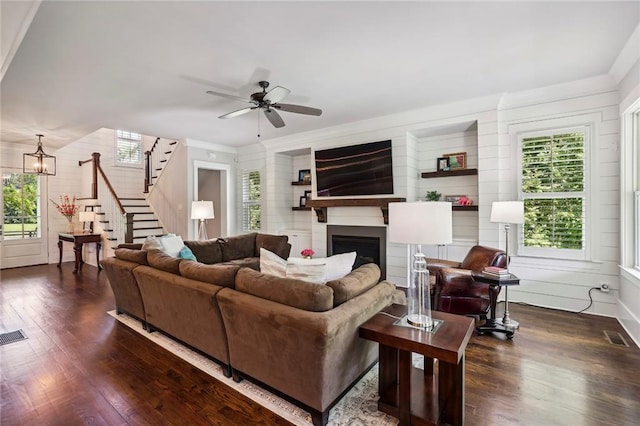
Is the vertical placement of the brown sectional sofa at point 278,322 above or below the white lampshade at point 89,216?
below

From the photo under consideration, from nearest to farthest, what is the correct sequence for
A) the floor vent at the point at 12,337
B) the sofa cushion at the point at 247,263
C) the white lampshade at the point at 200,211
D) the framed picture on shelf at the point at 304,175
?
1. the floor vent at the point at 12,337
2. the sofa cushion at the point at 247,263
3. the white lampshade at the point at 200,211
4. the framed picture on shelf at the point at 304,175

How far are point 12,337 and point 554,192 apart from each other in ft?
20.7

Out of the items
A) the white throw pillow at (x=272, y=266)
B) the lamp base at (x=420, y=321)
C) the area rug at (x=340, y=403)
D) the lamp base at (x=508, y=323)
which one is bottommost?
the area rug at (x=340, y=403)

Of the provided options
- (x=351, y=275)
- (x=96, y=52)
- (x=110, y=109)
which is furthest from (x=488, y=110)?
(x=110, y=109)

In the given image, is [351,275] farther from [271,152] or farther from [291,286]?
[271,152]

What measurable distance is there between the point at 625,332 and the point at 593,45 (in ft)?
9.38

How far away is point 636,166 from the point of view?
311cm

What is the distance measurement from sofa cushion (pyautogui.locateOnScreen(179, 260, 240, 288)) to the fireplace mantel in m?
3.06

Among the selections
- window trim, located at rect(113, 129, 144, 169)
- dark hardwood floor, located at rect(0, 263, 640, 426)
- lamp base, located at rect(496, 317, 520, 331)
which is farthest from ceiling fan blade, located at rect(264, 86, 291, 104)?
window trim, located at rect(113, 129, 144, 169)

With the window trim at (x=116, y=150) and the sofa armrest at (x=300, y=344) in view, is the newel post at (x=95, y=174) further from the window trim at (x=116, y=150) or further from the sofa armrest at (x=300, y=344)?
the sofa armrest at (x=300, y=344)

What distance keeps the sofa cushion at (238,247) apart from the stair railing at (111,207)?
2.35 m

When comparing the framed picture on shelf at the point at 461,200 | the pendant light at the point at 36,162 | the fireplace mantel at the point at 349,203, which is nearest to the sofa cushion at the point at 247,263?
the fireplace mantel at the point at 349,203

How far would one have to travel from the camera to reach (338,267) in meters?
2.34

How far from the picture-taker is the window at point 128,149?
26.8ft
